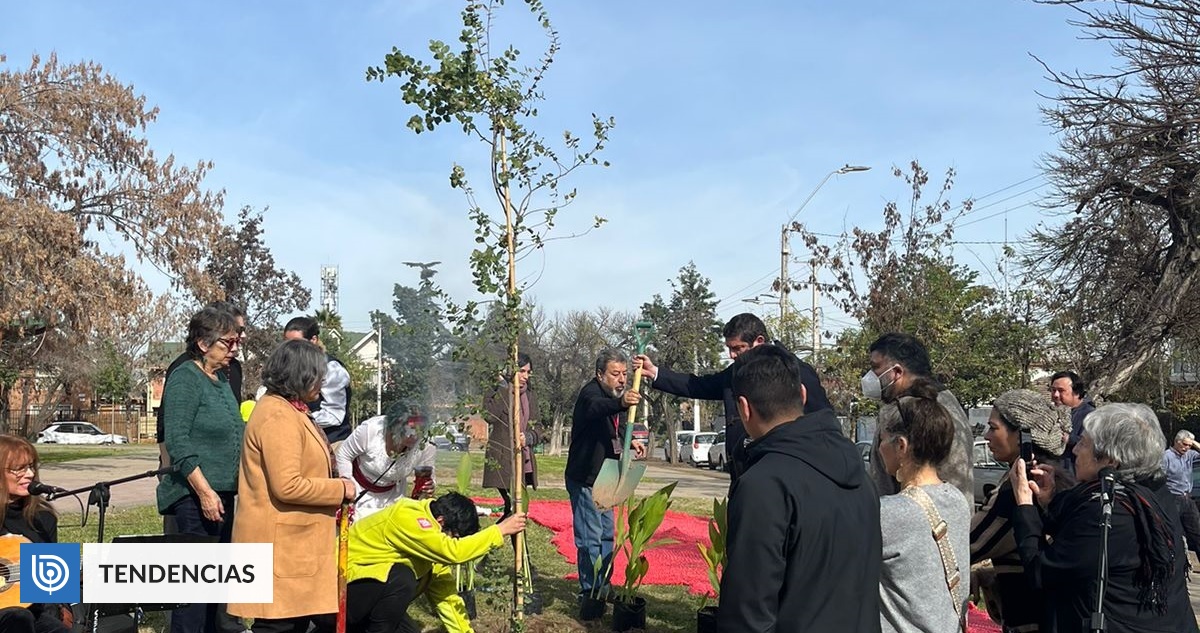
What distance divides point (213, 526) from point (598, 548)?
8.10ft

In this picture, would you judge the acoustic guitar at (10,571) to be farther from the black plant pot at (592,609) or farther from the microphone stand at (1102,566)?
the microphone stand at (1102,566)

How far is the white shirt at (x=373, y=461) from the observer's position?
5359mm

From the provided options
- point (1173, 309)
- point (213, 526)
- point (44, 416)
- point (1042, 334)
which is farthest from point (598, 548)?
point (44, 416)

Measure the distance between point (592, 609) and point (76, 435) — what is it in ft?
177

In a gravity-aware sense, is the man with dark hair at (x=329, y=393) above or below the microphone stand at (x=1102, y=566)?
above

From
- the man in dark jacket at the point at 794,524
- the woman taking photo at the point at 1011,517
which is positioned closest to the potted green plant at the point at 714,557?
the woman taking photo at the point at 1011,517

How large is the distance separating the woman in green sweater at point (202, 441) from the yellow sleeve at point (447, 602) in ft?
3.61

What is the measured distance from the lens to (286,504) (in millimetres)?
4156

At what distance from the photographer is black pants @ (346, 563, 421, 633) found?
4.84m

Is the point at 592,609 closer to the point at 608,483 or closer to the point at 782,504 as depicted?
the point at 608,483

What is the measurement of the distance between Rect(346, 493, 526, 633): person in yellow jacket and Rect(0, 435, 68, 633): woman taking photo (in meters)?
1.27

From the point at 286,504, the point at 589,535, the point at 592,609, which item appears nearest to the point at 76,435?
the point at 589,535

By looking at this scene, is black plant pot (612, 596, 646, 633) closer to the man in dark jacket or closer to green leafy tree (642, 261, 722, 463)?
the man in dark jacket
